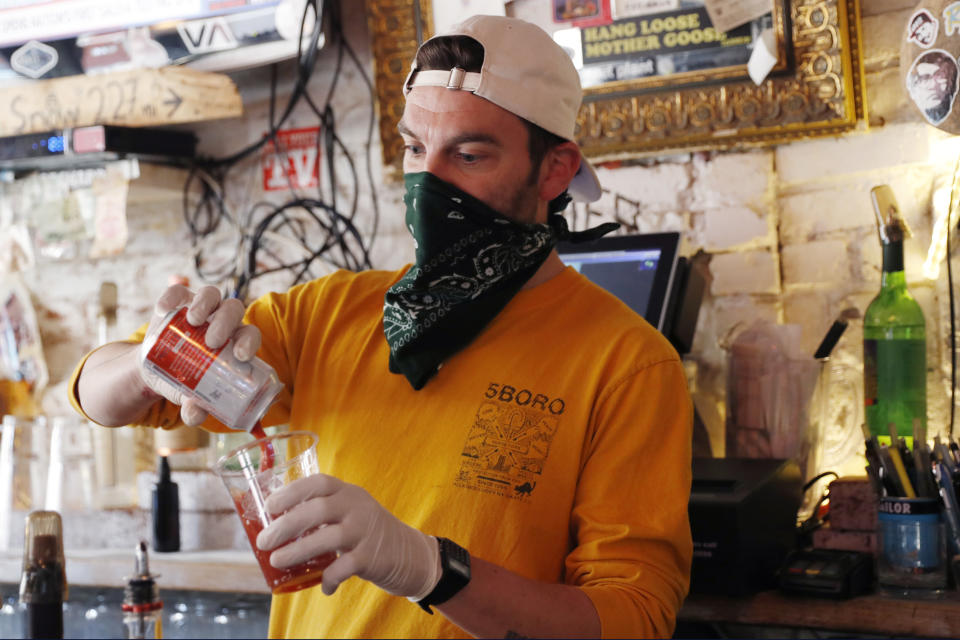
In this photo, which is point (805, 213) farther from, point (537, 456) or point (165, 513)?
point (165, 513)

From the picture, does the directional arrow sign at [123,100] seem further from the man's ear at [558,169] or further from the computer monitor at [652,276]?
the man's ear at [558,169]

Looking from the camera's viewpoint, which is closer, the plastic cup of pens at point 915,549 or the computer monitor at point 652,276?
the plastic cup of pens at point 915,549

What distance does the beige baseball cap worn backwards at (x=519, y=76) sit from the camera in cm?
135

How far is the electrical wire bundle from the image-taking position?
2490 mm

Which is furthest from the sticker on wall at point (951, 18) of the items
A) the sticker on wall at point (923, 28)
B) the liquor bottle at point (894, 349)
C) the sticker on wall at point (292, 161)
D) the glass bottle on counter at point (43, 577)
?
the glass bottle on counter at point (43, 577)

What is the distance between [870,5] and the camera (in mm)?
1979

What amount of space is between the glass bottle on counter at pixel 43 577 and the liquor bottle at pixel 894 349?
1445 millimetres

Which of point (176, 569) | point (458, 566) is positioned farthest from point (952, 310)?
point (176, 569)

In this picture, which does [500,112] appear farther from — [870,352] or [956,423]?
[956,423]

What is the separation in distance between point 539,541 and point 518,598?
0.50 feet

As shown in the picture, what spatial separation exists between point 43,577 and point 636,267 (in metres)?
1.18

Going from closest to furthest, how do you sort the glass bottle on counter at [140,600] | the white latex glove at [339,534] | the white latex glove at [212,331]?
1. the white latex glove at [339,534]
2. the white latex glove at [212,331]
3. the glass bottle on counter at [140,600]

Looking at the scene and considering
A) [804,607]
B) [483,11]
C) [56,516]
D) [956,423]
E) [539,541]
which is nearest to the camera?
[539,541]

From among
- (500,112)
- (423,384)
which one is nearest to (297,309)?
(423,384)
